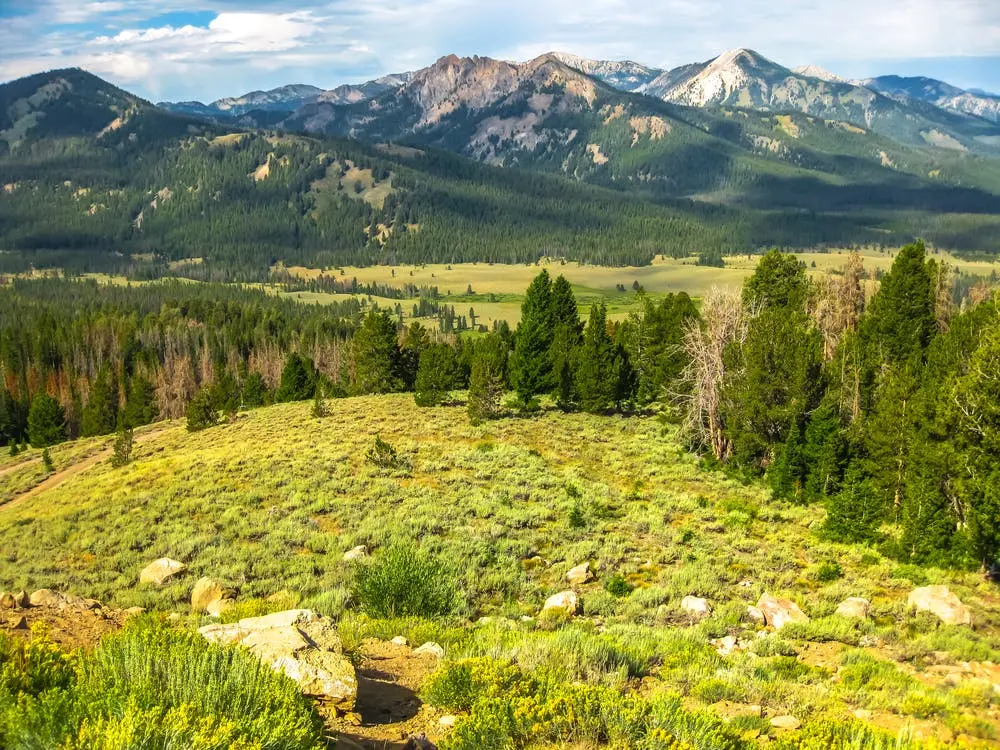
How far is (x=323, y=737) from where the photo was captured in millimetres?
7648

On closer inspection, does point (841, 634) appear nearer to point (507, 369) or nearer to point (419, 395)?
point (419, 395)

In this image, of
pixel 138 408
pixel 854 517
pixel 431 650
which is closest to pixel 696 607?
pixel 431 650

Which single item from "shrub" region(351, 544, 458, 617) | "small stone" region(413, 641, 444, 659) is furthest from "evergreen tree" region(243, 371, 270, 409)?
"small stone" region(413, 641, 444, 659)

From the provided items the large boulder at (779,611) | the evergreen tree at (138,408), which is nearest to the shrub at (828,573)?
the large boulder at (779,611)

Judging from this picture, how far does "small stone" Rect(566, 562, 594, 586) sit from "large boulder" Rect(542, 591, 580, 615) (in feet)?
8.85

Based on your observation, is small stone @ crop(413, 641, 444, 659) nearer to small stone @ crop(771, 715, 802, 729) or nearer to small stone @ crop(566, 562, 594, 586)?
small stone @ crop(771, 715, 802, 729)

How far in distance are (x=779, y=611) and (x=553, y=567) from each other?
7.67m

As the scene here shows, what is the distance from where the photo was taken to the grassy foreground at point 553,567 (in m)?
11.1

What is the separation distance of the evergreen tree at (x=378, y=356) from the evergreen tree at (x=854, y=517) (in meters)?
49.6

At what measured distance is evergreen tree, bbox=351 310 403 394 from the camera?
69.5 m

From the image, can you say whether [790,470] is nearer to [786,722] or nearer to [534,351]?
[534,351]

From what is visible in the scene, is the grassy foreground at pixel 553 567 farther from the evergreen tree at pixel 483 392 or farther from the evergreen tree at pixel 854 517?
the evergreen tree at pixel 483 392

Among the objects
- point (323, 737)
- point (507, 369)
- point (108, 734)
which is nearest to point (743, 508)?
point (323, 737)

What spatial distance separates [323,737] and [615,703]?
3746 mm
